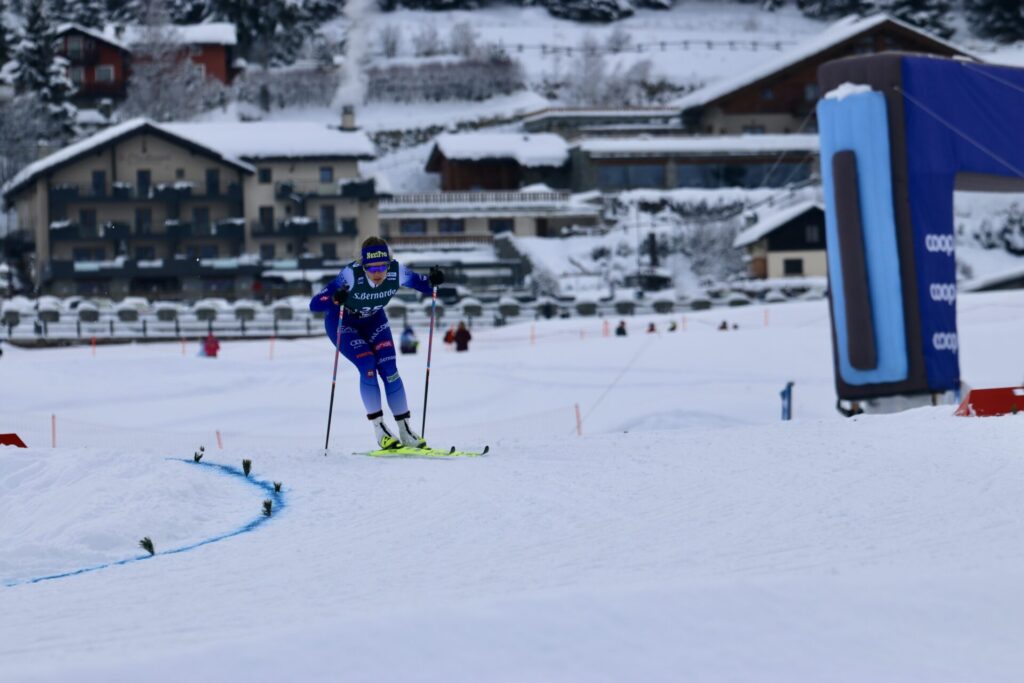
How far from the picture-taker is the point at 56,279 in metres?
65.6

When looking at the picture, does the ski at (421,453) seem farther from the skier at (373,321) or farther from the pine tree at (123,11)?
the pine tree at (123,11)

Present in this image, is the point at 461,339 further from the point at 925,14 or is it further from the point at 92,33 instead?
the point at 925,14


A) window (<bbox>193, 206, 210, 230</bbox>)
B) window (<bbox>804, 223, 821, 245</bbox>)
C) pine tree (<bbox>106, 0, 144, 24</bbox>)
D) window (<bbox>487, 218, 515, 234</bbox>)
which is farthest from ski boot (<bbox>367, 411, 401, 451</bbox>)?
pine tree (<bbox>106, 0, 144, 24</bbox>)

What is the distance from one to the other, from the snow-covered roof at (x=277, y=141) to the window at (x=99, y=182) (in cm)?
362

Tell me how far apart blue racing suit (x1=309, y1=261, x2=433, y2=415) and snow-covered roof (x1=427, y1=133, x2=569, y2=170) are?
66.6 meters

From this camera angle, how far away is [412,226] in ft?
246

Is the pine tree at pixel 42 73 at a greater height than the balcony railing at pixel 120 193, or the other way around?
the pine tree at pixel 42 73

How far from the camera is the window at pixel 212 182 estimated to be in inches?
2744

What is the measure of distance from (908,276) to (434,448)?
11.8 m

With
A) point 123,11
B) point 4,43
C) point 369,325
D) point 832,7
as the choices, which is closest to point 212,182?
point 4,43

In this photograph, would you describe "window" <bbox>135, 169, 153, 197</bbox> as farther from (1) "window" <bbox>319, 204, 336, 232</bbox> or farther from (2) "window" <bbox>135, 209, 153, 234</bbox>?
(1) "window" <bbox>319, 204, 336, 232</bbox>

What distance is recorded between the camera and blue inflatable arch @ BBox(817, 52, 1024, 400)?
2209 centimetres

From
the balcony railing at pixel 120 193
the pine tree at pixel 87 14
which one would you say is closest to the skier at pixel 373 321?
the balcony railing at pixel 120 193

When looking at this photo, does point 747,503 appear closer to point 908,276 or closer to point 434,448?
point 434,448
